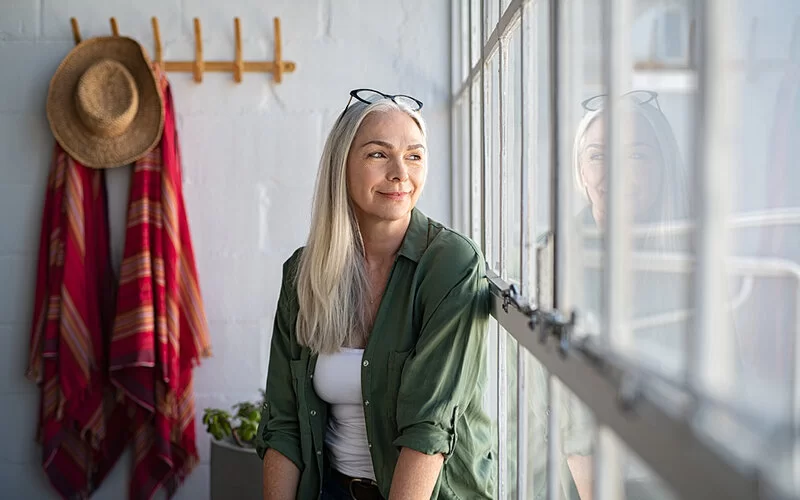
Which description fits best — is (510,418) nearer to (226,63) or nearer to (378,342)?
(378,342)

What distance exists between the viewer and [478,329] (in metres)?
1.51

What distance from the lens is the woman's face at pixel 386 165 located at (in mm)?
1576

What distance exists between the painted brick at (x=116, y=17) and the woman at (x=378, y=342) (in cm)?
126

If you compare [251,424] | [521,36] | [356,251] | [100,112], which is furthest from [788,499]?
[100,112]

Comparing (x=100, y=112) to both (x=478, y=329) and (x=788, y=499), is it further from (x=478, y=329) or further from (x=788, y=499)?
(x=788, y=499)

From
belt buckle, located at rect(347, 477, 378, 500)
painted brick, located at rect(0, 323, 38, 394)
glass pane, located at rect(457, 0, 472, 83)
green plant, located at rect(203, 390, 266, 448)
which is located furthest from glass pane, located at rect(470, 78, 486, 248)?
painted brick, located at rect(0, 323, 38, 394)

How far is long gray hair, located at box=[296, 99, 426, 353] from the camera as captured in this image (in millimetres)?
1584

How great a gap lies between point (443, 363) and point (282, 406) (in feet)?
1.28

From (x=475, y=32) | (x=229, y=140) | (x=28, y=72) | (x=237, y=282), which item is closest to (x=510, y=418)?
(x=475, y=32)

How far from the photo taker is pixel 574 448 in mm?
1096

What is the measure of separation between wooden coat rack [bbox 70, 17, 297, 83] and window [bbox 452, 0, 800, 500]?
172 centimetres

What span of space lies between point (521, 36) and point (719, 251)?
0.78 meters

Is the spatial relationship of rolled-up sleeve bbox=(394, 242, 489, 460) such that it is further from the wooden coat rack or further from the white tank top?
the wooden coat rack

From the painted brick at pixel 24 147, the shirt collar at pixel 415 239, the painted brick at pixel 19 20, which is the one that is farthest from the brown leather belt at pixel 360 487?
the painted brick at pixel 19 20
